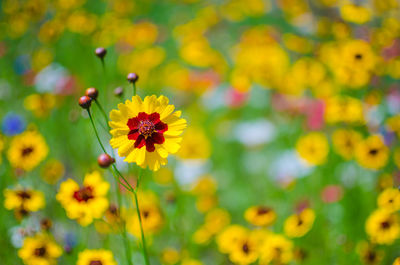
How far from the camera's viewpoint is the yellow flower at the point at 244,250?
4.12 feet

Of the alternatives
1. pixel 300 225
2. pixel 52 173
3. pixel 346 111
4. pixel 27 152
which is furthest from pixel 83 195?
pixel 346 111

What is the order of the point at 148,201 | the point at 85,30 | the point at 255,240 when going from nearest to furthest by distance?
1. the point at 255,240
2. the point at 148,201
3. the point at 85,30

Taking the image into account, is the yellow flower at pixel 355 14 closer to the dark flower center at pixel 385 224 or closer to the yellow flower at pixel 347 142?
the yellow flower at pixel 347 142

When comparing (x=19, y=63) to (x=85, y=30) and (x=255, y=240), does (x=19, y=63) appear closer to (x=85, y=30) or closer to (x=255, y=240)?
(x=85, y=30)

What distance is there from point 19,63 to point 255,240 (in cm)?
251

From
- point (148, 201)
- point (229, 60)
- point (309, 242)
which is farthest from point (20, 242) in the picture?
point (229, 60)

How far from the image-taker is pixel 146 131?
3.10ft

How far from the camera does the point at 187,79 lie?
299 cm

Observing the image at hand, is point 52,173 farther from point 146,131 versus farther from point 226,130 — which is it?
point 226,130

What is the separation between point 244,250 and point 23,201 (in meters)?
0.87

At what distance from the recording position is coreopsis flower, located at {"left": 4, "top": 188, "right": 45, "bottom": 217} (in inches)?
51.7

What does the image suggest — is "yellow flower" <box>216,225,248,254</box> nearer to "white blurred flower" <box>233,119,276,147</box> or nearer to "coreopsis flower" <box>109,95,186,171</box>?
"coreopsis flower" <box>109,95,186,171</box>

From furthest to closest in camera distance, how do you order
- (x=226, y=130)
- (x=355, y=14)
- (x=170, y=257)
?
(x=226, y=130), (x=355, y=14), (x=170, y=257)

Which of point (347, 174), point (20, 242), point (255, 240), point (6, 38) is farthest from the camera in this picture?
point (6, 38)
